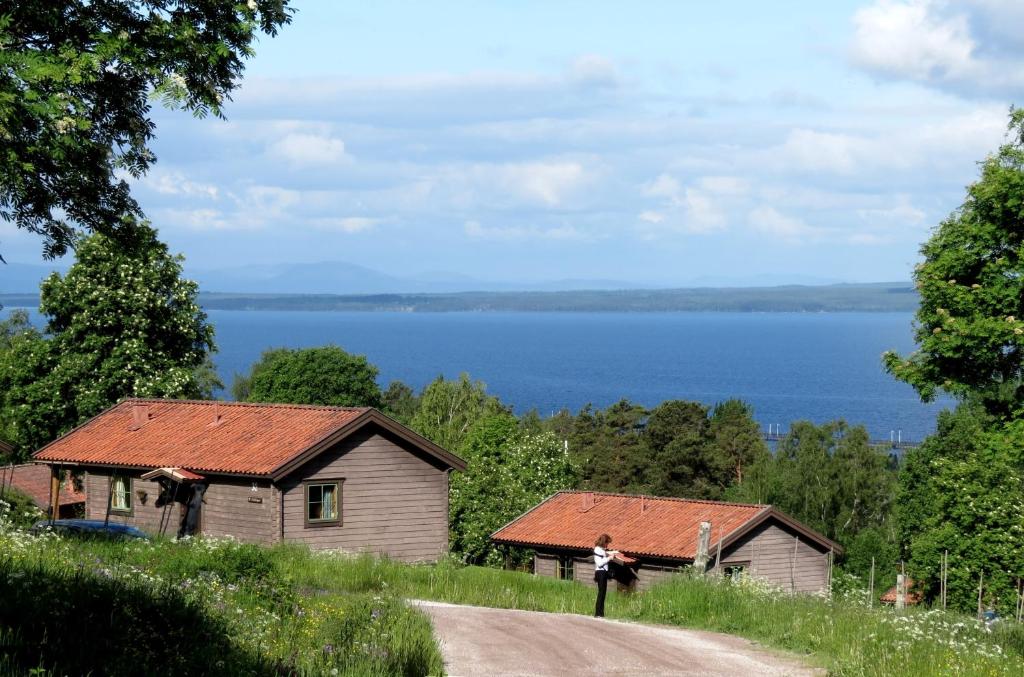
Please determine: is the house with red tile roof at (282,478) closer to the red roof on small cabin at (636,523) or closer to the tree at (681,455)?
the red roof on small cabin at (636,523)

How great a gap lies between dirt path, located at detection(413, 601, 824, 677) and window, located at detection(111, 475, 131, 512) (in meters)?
23.0

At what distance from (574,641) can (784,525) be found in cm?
2846

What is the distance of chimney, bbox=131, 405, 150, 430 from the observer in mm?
40938

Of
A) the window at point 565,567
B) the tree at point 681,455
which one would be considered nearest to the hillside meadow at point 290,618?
the window at point 565,567

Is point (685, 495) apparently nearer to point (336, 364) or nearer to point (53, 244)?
point (336, 364)

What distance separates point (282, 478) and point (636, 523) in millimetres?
14639

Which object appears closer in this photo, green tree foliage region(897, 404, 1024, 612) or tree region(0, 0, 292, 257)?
tree region(0, 0, 292, 257)

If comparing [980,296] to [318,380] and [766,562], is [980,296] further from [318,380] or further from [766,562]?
[318,380]

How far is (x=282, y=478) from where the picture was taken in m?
35.1

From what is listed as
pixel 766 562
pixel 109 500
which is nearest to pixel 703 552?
pixel 109 500

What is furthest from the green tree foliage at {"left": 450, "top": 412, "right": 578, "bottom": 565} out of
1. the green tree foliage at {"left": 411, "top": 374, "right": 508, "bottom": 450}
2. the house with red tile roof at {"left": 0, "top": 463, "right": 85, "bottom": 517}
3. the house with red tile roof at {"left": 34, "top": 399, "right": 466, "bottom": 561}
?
the green tree foliage at {"left": 411, "top": 374, "right": 508, "bottom": 450}

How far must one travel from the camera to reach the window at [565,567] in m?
45.3

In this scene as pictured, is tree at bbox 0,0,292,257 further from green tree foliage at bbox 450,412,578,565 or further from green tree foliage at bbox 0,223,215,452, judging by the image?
green tree foliage at bbox 450,412,578,565

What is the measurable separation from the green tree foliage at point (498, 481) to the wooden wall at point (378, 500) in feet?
54.4
